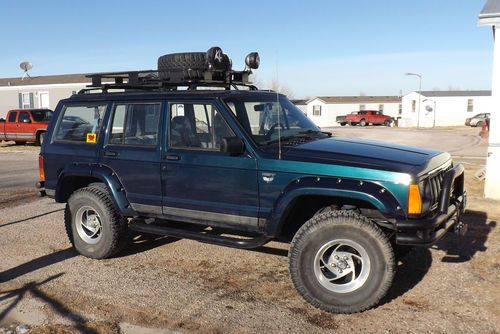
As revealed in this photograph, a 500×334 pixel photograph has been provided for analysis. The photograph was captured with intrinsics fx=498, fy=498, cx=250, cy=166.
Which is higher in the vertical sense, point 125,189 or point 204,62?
point 204,62

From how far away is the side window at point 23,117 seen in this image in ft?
71.9

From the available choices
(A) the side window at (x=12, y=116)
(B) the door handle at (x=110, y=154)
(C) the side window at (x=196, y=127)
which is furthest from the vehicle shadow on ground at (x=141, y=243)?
(A) the side window at (x=12, y=116)

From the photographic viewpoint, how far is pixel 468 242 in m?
6.16

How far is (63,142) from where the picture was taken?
598 cm

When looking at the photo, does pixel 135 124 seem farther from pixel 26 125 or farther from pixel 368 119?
pixel 368 119

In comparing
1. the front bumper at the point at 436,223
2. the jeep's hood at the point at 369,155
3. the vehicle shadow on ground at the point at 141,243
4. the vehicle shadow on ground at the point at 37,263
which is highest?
the jeep's hood at the point at 369,155

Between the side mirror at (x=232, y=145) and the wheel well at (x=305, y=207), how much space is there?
71cm

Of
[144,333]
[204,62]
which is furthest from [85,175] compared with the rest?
[144,333]

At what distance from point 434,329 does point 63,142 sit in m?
4.52

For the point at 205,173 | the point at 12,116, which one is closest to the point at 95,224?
the point at 205,173

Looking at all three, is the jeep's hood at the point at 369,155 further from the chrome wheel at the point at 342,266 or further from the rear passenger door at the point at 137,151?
the rear passenger door at the point at 137,151

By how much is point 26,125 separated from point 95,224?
1802 centimetres

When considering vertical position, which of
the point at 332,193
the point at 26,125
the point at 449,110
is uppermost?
the point at 332,193

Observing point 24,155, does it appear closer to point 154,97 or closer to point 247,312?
point 154,97
